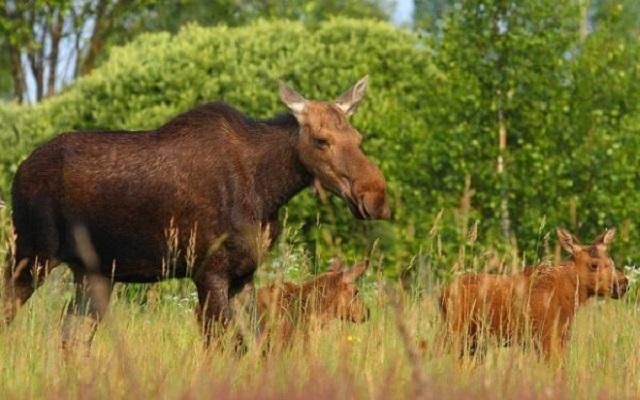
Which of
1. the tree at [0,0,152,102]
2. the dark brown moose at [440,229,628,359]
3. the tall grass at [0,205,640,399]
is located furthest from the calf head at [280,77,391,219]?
the tree at [0,0,152,102]

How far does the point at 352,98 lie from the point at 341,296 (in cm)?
132

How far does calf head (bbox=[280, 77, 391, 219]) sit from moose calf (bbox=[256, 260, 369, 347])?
0.85m

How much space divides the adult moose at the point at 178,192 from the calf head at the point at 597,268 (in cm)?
170

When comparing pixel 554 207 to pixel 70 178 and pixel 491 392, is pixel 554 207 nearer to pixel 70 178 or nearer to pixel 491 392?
pixel 70 178

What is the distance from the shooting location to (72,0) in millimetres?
30047

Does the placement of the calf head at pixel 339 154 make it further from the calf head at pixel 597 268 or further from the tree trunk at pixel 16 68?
the tree trunk at pixel 16 68

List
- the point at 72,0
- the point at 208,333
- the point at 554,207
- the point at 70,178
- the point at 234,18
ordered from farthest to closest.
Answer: the point at 234,18 < the point at 72,0 < the point at 554,207 < the point at 70,178 < the point at 208,333

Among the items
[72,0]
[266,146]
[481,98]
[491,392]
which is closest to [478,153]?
[481,98]

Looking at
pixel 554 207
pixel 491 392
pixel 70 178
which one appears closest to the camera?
pixel 491 392

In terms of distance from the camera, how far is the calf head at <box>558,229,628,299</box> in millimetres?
9680

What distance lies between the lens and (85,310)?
9195mm

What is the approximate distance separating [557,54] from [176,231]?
6.39m

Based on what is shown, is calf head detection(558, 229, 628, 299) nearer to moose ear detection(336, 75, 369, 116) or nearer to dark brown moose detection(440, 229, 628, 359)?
dark brown moose detection(440, 229, 628, 359)

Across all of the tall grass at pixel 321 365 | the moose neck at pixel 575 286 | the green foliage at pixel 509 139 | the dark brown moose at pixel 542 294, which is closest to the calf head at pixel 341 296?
the tall grass at pixel 321 365
